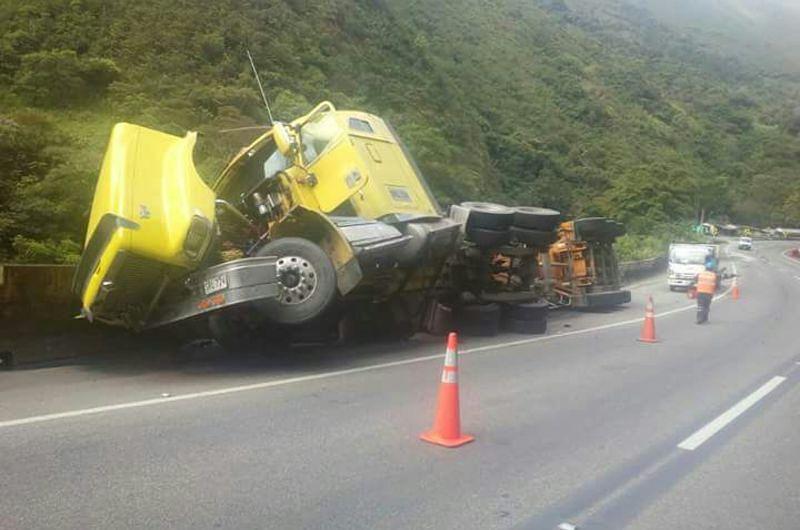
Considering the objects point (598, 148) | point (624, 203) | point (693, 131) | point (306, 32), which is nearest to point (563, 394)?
point (306, 32)

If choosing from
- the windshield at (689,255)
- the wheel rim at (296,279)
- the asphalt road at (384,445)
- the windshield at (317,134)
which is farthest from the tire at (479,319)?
the windshield at (689,255)

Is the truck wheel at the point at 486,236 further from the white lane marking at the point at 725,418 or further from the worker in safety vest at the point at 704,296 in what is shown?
the worker in safety vest at the point at 704,296

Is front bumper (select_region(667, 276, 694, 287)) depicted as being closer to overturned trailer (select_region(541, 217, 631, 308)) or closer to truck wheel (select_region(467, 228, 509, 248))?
overturned trailer (select_region(541, 217, 631, 308))

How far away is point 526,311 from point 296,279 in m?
5.60

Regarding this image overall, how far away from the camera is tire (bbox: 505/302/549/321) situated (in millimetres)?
12938

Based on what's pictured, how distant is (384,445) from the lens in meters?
5.70

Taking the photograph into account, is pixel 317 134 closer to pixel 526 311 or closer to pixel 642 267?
pixel 526 311

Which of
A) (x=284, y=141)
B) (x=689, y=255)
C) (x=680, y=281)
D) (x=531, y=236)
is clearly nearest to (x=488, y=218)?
(x=531, y=236)

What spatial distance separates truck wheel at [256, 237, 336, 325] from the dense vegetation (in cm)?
331

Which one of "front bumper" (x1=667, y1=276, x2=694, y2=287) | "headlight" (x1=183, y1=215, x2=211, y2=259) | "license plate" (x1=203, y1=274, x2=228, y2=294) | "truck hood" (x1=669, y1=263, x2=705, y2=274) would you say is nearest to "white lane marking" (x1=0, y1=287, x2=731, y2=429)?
"license plate" (x1=203, y1=274, x2=228, y2=294)

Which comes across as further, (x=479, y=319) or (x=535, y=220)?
(x=535, y=220)

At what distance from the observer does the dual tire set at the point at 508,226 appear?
37.8 feet

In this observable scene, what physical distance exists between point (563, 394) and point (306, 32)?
94.1 ft

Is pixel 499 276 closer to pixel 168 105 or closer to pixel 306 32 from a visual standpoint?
pixel 168 105
